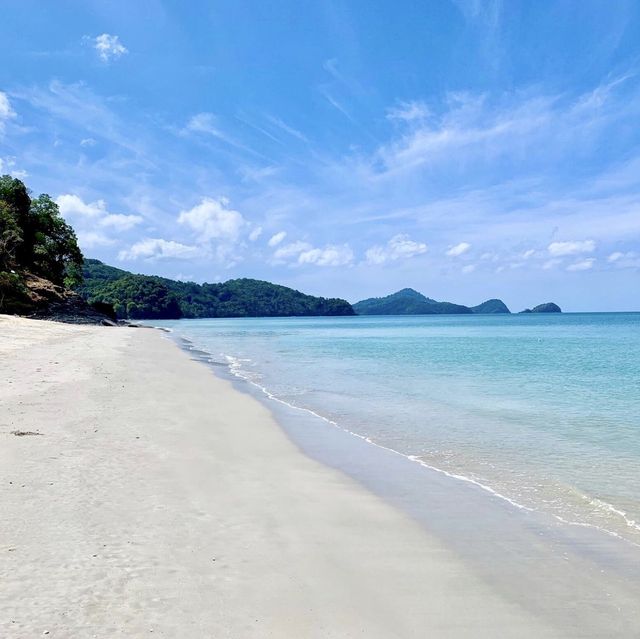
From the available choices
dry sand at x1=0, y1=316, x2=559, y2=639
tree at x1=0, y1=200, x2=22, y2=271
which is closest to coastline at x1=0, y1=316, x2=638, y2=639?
dry sand at x1=0, y1=316, x2=559, y2=639

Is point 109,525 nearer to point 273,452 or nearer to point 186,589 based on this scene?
Answer: point 186,589

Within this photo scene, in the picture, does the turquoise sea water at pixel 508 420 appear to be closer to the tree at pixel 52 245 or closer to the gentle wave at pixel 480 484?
the gentle wave at pixel 480 484

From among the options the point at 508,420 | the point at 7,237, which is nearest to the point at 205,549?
the point at 508,420

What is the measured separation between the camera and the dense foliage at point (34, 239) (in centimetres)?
5741

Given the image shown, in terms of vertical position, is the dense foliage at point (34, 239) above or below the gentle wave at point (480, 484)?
above

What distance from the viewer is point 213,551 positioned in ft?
17.1

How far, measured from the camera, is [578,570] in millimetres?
5402

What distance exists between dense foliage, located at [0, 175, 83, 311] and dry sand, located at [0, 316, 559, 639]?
174ft

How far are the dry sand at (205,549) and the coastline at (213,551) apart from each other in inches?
0.7

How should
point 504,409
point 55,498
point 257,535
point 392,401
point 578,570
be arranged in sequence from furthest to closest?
point 392,401, point 504,409, point 55,498, point 257,535, point 578,570

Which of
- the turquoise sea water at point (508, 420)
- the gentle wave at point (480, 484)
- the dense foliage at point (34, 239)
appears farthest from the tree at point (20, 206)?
the gentle wave at point (480, 484)

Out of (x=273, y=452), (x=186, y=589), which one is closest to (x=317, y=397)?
(x=273, y=452)

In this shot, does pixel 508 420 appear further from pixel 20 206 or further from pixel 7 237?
pixel 20 206

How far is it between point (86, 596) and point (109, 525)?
5.04ft
